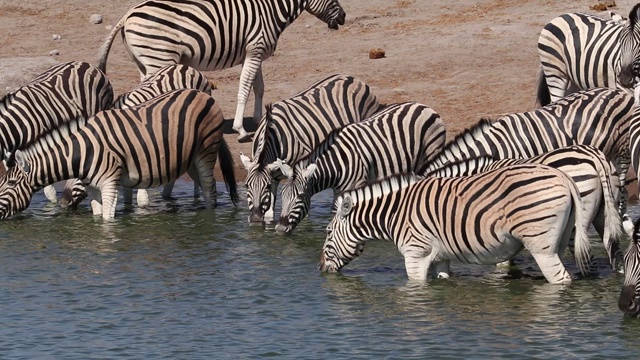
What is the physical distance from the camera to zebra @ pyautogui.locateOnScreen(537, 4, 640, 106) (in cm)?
1681

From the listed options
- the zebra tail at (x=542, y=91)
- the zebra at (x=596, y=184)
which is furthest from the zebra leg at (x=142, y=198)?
the zebra at (x=596, y=184)

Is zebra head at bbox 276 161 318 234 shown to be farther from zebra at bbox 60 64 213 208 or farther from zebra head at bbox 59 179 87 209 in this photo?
zebra head at bbox 59 179 87 209

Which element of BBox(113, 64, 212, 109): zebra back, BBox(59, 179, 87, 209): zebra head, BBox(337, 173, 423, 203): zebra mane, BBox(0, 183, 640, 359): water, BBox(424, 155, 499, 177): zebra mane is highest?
BBox(113, 64, 212, 109): zebra back

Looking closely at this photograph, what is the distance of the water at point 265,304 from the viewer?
1030 centimetres

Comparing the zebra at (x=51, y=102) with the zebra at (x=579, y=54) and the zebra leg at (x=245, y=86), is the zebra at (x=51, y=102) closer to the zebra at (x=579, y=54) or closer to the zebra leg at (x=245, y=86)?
the zebra leg at (x=245, y=86)

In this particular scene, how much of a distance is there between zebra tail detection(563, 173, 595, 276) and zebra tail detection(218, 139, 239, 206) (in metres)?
5.01

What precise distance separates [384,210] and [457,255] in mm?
716

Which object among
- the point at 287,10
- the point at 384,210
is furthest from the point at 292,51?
the point at 384,210

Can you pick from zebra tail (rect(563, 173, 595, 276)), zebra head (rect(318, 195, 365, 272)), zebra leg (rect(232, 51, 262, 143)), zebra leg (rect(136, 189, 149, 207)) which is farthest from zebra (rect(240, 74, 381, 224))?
zebra tail (rect(563, 173, 595, 276))

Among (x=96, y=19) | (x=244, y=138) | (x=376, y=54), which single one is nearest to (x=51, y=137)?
(x=244, y=138)

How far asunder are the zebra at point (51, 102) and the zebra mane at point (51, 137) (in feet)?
3.71

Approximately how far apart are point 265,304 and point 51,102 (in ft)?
20.4

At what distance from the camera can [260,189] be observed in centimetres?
1473

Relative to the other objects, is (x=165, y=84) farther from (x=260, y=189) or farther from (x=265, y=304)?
(x=265, y=304)
